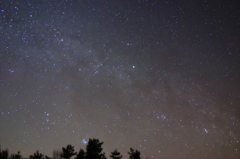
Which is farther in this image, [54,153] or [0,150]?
[54,153]

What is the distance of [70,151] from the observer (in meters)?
17.0

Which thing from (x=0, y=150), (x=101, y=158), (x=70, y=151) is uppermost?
(x=0, y=150)

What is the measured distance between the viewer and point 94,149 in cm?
1566

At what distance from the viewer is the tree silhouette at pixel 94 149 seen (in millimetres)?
15398

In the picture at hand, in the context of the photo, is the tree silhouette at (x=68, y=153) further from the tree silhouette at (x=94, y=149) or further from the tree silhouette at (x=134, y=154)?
the tree silhouette at (x=134, y=154)

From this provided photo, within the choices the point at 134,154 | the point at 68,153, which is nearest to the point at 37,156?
the point at 68,153

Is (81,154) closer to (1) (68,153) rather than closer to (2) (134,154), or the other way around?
(1) (68,153)

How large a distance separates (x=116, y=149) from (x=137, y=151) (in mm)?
2274

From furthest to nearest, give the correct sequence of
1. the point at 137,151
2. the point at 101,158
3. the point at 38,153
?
the point at 38,153 < the point at 137,151 < the point at 101,158

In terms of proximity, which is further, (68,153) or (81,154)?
(68,153)

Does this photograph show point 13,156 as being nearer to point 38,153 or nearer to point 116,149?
point 38,153

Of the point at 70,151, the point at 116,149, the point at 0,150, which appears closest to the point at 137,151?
the point at 116,149

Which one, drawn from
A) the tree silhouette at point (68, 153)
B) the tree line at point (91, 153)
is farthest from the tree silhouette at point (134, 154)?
the tree silhouette at point (68, 153)

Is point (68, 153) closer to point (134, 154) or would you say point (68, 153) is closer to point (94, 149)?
point (94, 149)
